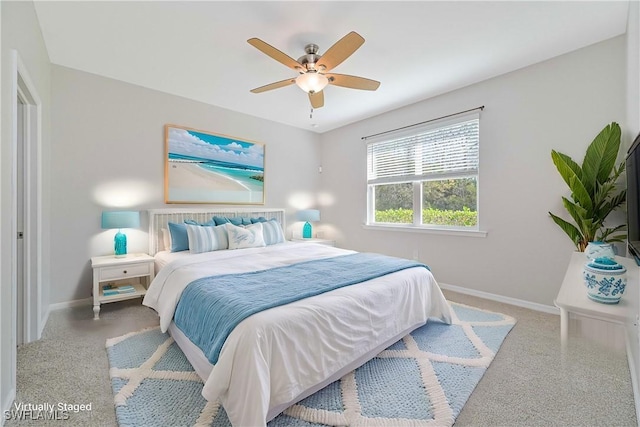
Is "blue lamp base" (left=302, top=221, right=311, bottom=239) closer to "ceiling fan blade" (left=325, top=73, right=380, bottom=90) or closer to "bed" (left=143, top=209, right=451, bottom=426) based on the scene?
"bed" (left=143, top=209, right=451, bottom=426)

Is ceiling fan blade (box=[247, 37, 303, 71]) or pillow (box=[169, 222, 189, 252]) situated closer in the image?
ceiling fan blade (box=[247, 37, 303, 71])

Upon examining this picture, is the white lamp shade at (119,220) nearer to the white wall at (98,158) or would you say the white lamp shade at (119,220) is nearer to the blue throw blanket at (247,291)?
the white wall at (98,158)

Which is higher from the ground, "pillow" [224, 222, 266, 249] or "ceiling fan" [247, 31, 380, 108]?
"ceiling fan" [247, 31, 380, 108]

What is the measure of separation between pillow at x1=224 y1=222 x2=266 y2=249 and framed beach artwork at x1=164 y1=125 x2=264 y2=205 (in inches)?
33.8

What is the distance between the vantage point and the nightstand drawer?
9.48ft

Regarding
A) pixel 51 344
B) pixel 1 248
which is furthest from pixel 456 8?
pixel 51 344

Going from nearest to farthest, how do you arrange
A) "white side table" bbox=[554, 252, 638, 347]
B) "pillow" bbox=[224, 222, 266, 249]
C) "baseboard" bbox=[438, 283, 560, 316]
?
"white side table" bbox=[554, 252, 638, 347] → "baseboard" bbox=[438, 283, 560, 316] → "pillow" bbox=[224, 222, 266, 249]

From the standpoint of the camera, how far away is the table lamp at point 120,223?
9.93 ft

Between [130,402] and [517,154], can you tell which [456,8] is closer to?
[517,154]

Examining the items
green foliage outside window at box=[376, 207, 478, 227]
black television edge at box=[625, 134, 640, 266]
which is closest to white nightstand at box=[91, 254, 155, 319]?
green foliage outside window at box=[376, 207, 478, 227]

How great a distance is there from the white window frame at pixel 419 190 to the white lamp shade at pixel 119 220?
3320 mm

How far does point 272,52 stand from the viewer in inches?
85.5

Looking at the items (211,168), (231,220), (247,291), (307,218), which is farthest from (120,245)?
(307,218)

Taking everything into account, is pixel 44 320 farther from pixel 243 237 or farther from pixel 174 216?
pixel 243 237
